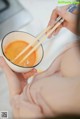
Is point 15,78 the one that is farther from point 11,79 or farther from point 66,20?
point 66,20

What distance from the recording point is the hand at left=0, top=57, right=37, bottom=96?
389mm

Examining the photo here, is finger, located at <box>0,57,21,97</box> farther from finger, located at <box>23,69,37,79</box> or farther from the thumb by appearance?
the thumb

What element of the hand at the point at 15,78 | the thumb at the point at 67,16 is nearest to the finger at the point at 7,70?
the hand at the point at 15,78

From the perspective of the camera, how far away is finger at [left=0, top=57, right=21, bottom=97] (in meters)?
0.39

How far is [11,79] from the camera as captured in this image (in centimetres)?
40

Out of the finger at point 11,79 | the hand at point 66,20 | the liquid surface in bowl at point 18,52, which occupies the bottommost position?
the finger at point 11,79

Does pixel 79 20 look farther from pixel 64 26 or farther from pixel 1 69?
pixel 1 69

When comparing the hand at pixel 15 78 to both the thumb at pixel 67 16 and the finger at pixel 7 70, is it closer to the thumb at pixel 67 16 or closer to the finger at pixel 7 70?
the finger at pixel 7 70

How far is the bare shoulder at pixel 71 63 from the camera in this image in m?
0.38

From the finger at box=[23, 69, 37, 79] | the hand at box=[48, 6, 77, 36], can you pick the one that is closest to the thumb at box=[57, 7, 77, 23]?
the hand at box=[48, 6, 77, 36]

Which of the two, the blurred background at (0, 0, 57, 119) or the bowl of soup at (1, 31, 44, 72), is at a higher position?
the blurred background at (0, 0, 57, 119)

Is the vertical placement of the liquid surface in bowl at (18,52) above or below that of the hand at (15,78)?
above

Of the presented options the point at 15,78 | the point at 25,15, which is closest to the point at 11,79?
the point at 15,78

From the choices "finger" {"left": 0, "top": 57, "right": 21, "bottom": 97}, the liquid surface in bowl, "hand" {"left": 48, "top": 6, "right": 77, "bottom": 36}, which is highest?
"hand" {"left": 48, "top": 6, "right": 77, "bottom": 36}
